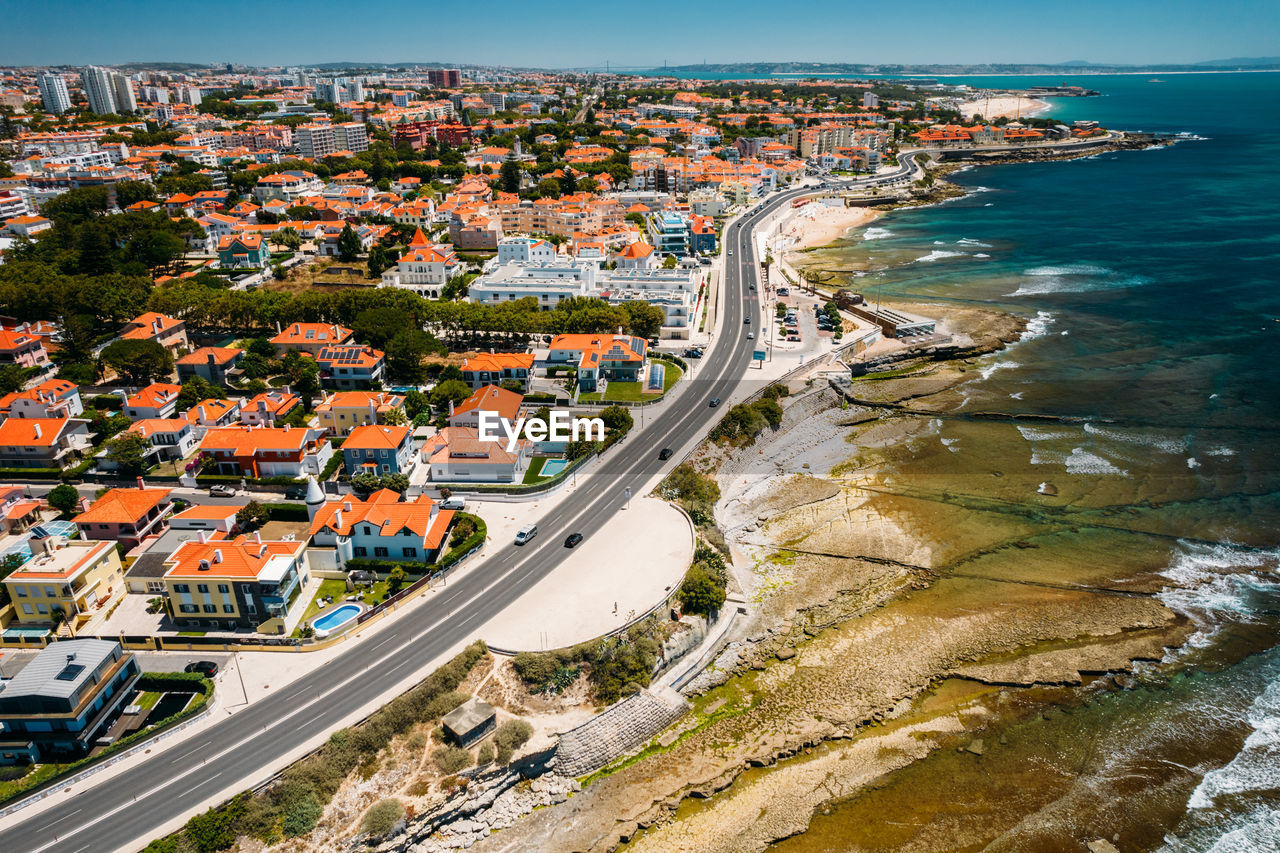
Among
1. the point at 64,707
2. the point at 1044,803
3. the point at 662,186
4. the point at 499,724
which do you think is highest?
the point at 662,186

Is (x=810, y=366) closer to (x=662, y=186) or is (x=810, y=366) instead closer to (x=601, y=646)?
(x=601, y=646)

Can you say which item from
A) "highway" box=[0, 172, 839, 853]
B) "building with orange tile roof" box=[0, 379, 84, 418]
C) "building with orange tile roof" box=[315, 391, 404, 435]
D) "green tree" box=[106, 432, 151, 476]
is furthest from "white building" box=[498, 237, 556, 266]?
"green tree" box=[106, 432, 151, 476]

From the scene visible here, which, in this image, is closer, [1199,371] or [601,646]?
[601,646]

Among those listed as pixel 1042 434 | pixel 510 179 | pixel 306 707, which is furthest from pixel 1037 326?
pixel 510 179

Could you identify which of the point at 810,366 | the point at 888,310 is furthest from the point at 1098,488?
the point at 888,310

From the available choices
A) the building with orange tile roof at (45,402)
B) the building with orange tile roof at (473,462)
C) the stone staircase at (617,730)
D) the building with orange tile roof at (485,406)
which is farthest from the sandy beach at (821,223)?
the stone staircase at (617,730)

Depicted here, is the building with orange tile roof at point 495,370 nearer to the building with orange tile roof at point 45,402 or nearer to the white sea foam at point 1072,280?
the building with orange tile roof at point 45,402
